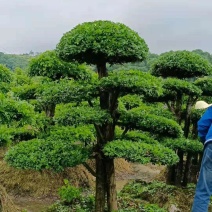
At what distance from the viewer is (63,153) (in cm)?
541

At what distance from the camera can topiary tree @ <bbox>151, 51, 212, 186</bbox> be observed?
7.98 m

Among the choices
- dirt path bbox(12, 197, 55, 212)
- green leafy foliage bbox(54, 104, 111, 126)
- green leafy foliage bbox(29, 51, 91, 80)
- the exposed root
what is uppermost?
green leafy foliage bbox(29, 51, 91, 80)

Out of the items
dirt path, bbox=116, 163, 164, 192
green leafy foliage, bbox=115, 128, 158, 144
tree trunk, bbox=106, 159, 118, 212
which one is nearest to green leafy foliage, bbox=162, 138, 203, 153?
green leafy foliage, bbox=115, 128, 158, 144

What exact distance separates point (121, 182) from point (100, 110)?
6.99 meters

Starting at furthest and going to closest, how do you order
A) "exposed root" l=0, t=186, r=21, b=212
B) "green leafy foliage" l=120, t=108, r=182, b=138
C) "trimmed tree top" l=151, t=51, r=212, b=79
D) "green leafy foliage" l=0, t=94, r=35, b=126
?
1. "trimmed tree top" l=151, t=51, r=212, b=79
2. "exposed root" l=0, t=186, r=21, b=212
3. "green leafy foliage" l=120, t=108, r=182, b=138
4. "green leafy foliage" l=0, t=94, r=35, b=126

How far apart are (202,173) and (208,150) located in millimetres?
254

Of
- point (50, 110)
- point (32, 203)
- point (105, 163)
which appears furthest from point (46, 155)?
point (32, 203)

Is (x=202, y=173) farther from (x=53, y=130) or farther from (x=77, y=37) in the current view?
(x=53, y=130)

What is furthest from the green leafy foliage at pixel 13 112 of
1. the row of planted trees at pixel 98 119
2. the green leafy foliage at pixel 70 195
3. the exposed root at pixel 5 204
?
the green leafy foliage at pixel 70 195

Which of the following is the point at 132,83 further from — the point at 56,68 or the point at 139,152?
the point at 56,68

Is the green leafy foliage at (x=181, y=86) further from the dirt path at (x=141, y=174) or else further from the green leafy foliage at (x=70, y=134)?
the dirt path at (x=141, y=174)

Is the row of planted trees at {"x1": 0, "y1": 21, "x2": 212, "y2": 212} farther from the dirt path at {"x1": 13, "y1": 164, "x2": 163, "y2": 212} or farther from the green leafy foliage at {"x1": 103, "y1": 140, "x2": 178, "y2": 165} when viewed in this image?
the dirt path at {"x1": 13, "y1": 164, "x2": 163, "y2": 212}

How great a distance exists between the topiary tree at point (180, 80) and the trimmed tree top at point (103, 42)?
2.62 metres

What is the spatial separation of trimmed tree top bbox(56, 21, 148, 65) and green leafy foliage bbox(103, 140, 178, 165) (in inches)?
48.1
